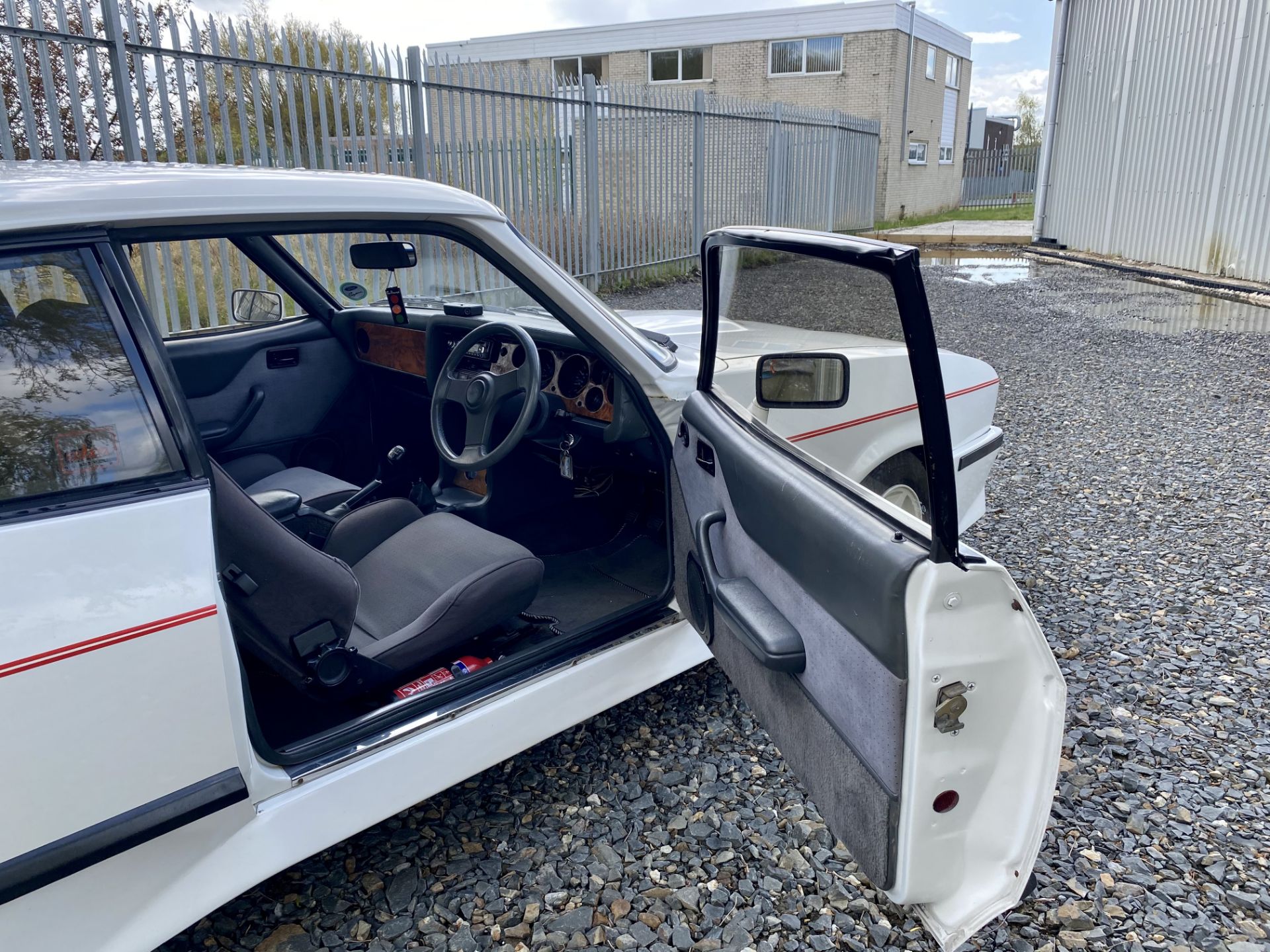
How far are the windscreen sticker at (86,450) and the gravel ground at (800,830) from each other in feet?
3.94

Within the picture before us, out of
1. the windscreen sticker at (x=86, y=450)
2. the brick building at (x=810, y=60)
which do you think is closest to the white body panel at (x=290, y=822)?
the windscreen sticker at (x=86, y=450)

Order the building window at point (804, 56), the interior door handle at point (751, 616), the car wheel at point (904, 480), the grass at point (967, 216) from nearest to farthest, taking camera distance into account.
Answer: the interior door handle at point (751, 616) → the car wheel at point (904, 480) → the building window at point (804, 56) → the grass at point (967, 216)

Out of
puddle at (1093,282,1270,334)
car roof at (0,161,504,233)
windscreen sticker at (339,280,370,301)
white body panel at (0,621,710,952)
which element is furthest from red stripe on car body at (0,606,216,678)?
puddle at (1093,282,1270,334)

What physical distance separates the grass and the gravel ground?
2187 cm

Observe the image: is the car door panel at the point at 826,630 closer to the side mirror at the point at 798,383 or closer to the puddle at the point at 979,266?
the side mirror at the point at 798,383

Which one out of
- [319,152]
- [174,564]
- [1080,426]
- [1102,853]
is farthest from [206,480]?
[319,152]

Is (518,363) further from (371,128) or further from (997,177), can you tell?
(997,177)

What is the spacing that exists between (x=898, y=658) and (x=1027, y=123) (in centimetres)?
5589

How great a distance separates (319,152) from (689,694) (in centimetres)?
626

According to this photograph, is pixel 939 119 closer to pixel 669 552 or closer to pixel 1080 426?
pixel 1080 426

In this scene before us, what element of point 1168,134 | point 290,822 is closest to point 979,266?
point 1168,134

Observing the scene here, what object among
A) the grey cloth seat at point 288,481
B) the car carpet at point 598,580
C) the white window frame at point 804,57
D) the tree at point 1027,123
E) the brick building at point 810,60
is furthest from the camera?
the tree at point 1027,123

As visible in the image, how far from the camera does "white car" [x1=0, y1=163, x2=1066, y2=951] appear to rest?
5.07 feet

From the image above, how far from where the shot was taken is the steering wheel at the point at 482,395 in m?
2.93
